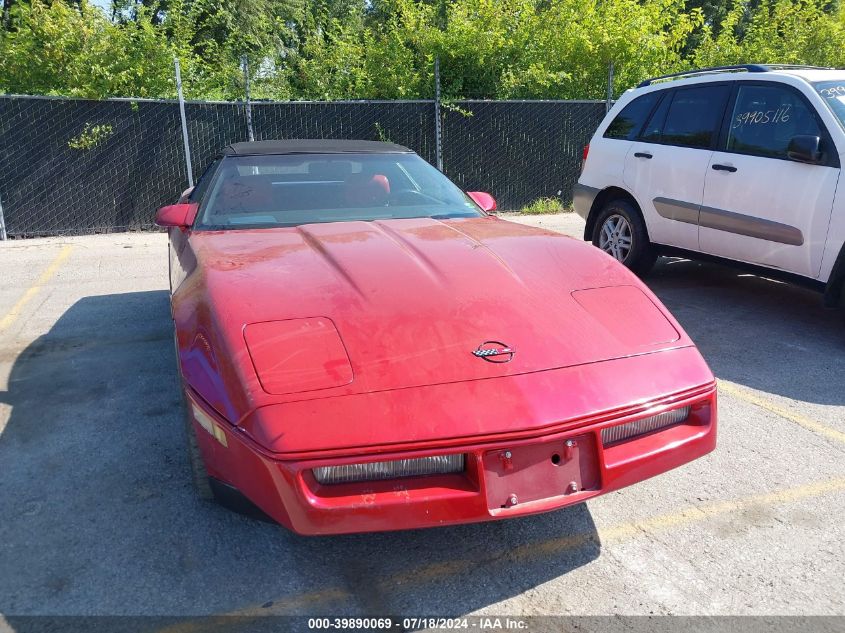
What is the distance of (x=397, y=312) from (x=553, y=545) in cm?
105

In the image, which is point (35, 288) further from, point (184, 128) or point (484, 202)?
point (484, 202)

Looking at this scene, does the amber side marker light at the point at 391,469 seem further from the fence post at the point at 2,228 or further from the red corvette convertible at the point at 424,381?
the fence post at the point at 2,228

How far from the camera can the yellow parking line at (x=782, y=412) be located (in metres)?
3.38

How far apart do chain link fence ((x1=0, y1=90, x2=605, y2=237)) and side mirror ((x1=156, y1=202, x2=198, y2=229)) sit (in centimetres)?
638

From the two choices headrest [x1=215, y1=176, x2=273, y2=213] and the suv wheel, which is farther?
the suv wheel

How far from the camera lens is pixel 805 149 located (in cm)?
457

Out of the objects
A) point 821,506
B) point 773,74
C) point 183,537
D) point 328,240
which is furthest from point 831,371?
A: point 183,537

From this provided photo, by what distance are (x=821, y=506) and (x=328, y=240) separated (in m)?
2.34

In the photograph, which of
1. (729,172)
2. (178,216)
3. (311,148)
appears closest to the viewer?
(178,216)

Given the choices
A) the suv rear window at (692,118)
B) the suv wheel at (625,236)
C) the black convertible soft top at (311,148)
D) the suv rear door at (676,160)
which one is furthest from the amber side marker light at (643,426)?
the suv rear window at (692,118)

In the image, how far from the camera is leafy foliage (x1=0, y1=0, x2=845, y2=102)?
30.9 feet

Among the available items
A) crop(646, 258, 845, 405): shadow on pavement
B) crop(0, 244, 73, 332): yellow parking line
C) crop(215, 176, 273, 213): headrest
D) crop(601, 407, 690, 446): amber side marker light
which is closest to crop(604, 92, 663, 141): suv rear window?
crop(646, 258, 845, 405): shadow on pavement

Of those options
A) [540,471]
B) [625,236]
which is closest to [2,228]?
[625,236]

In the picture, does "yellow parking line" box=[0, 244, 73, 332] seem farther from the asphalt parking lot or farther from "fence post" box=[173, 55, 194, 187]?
"fence post" box=[173, 55, 194, 187]
